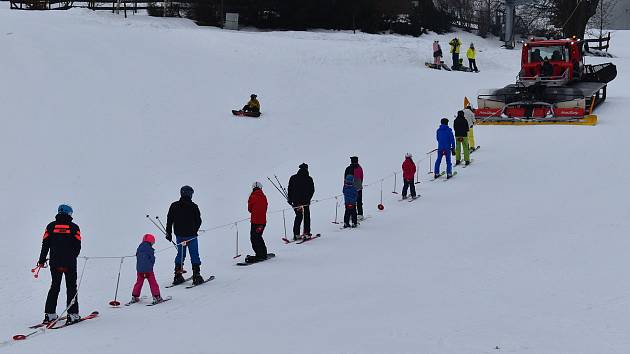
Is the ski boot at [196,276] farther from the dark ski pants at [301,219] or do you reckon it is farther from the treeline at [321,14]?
the treeline at [321,14]

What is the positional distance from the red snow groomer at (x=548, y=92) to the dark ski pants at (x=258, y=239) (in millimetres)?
13963

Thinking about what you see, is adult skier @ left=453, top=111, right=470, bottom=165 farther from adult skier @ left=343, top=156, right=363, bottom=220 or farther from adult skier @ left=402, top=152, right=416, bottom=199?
adult skier @ left=343, top=156, right=363, bottom=220

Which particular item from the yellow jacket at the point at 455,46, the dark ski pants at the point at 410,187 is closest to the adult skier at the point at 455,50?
the yellow jacket at the point at 455,46

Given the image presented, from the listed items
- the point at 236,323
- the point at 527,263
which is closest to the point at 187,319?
the point at 236,323

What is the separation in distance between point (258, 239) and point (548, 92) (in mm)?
15579

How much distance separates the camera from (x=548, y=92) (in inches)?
1043

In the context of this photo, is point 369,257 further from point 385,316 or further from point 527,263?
point 385,316

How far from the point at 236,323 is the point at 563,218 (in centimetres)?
747

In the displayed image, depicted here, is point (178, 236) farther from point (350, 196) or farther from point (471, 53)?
point (471, 53)

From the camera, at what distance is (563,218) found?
1520 cm

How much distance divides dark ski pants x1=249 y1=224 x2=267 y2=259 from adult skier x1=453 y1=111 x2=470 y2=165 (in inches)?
321

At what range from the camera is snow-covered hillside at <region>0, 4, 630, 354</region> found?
31.5 ft

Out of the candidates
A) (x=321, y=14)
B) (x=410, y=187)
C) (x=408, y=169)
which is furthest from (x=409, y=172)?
(x=321, y=14)

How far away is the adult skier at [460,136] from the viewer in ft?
66.9
